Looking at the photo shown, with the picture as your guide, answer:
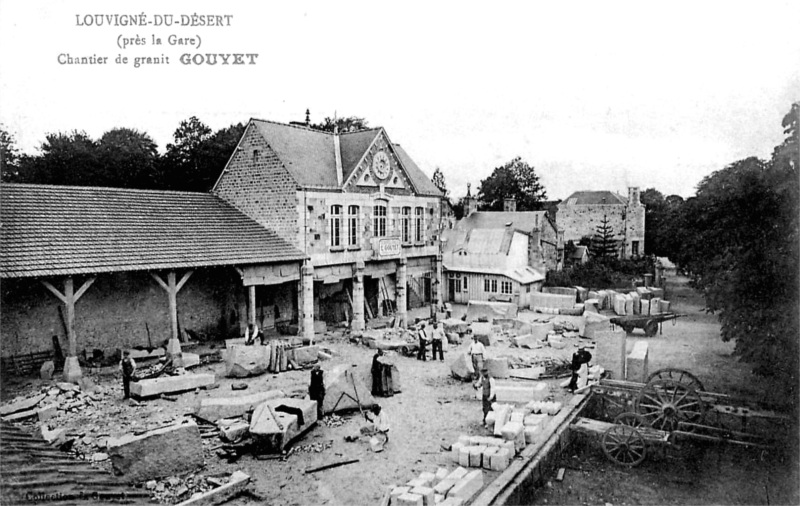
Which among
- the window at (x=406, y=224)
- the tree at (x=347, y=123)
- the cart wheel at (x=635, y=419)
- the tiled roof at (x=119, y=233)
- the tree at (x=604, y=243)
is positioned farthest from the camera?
the tree at (x=604, y=243)

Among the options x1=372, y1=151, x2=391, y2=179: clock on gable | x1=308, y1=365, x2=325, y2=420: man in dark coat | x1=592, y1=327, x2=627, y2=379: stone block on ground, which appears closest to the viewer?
x1=308, y1=365, x2=325, y2=420: man in dark coat

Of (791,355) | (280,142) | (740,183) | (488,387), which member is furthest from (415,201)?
(791,355)

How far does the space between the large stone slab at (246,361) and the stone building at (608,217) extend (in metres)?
45.9

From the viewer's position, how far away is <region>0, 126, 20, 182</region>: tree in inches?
1104

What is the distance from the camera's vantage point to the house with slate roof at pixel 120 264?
15.5 m

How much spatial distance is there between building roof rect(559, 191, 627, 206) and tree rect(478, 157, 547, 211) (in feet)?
33.6

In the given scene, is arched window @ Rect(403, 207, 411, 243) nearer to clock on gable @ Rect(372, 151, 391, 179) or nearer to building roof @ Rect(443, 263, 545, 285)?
clock on gable @ Rect(372, 151, 391, 179)

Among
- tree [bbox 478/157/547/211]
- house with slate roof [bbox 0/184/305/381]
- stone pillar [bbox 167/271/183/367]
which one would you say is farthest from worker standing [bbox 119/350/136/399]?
tree [bbox 478/157/547/211]

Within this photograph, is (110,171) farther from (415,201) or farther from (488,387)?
(488,387)

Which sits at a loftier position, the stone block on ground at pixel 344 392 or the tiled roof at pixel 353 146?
the tiled roof at pixel 353 146

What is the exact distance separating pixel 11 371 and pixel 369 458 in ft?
39.5

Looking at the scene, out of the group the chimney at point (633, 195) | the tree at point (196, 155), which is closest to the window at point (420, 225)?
the tree at point (196, 155)

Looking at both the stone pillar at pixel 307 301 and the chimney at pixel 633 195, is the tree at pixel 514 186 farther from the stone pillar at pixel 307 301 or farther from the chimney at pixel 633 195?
the stone pillar at pixel 307 301

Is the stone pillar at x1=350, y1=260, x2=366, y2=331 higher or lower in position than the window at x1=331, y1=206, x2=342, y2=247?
lower
